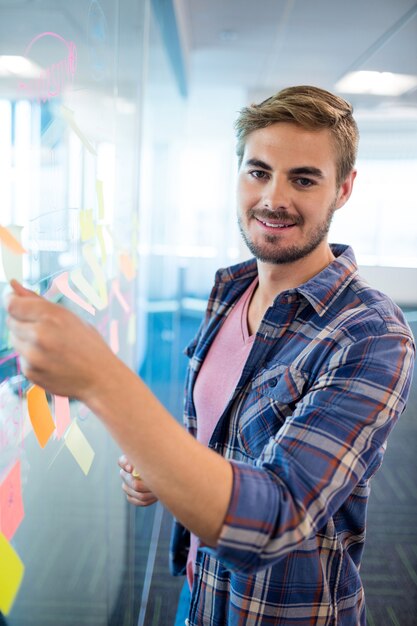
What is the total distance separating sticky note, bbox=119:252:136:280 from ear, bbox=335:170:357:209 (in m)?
0.64

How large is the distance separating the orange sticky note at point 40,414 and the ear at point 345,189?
0.62 meters

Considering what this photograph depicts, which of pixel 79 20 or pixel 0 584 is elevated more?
pixel 79 20

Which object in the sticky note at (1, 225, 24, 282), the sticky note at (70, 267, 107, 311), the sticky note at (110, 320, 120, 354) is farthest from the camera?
the sticky note at (110, 320, 120, 354)

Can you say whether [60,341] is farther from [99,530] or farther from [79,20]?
[99,530]

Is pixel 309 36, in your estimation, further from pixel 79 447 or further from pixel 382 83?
pixel 79 447

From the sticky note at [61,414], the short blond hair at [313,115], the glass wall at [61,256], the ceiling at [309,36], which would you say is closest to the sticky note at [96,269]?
the glass wall at [61,256]

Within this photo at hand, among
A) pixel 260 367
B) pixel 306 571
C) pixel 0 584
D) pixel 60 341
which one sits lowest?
Answer: pixel 306 571

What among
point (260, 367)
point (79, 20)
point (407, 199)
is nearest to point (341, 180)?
point (260, 367)

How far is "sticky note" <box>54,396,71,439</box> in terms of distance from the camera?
71 cm

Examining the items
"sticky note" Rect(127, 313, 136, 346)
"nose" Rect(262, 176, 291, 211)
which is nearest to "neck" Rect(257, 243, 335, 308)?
"nose" Rect(262, 176, 291, 211)

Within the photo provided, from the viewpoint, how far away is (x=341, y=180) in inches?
35.7

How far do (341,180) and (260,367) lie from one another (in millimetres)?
381

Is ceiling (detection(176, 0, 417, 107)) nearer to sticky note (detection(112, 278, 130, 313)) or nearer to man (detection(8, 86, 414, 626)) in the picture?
sticky note (detection(112, 278, 130, 313))

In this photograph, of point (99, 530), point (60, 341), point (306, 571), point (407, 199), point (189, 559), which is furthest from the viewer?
point (407, 199)
